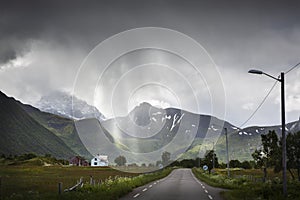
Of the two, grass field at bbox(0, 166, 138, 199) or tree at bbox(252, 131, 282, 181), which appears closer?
grass field at bbox(0, 166, 138, 199)

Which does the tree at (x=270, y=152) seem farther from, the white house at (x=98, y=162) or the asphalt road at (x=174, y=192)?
the white house at (x=98, y=162)

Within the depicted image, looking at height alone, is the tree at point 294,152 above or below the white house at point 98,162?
above

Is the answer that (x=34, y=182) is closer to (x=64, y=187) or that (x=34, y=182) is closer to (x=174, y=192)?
(x=64, y=187)

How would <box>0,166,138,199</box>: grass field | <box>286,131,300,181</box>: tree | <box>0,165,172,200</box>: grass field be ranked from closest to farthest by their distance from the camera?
<box>0,165,172,200</box>: grass field < <box>0,166,138,199</box>: grass field < <box>286,131,300,181</box>: tree

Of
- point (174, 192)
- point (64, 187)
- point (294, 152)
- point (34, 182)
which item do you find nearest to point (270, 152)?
point (294, 152)

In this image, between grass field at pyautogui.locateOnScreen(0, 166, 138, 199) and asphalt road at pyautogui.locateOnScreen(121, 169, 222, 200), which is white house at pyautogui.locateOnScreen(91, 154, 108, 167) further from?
asphalt road at pyautogui.locateOnScreen(121, 169, 222, 200)

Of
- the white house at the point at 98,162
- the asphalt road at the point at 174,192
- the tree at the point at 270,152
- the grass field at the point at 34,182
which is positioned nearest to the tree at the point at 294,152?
the tree at the point at 270,152

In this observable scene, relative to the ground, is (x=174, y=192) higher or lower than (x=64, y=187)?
higher

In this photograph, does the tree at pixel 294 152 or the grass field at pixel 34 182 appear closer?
the grass field at pixel 34 182

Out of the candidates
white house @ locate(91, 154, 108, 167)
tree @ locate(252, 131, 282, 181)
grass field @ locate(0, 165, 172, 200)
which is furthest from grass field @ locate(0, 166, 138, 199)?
white house @ locate(91, 154, 108, 167)

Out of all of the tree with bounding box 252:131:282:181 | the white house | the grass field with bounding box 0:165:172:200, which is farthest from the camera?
the white house

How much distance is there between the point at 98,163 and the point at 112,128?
4227 inches

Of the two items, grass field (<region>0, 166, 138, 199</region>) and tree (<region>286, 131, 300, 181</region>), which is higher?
tree (<region>286, 131, 300, 181</region>)

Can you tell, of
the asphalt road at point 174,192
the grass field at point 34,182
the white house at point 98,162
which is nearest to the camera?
the grass field at point 34,182
